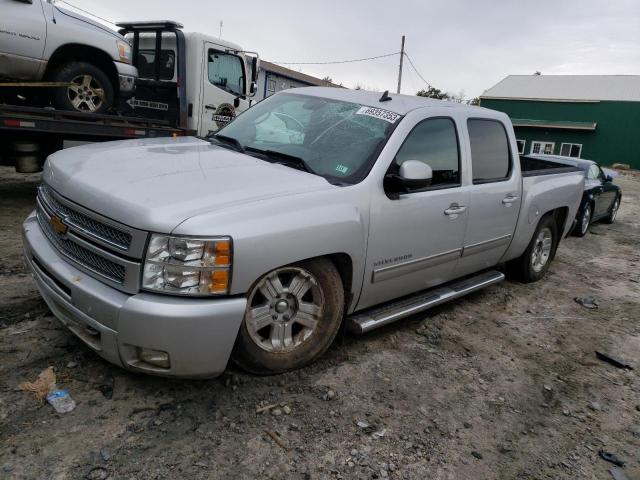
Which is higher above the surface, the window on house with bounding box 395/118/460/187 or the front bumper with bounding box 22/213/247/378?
the window on house with bounding box 395/118/460/187

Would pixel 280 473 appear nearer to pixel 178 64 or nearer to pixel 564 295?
pixel 564 295

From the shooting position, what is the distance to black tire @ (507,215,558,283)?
5301mm

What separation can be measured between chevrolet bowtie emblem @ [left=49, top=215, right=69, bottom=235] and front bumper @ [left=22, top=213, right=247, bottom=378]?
22 centimetres

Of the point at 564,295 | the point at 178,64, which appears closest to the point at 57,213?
the point at 564,295

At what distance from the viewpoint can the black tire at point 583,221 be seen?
30.2 feet

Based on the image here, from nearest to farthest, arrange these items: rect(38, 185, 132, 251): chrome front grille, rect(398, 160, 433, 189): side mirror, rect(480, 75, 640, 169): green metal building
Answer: rect(38, 185, 132, 251): chrome front grille → rect(398, 160, 433, 189): side mirror → rect(480, 75, 640, 169): green metal building

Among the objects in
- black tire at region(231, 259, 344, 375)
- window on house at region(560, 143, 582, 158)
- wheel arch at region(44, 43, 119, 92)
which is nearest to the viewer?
black tire at region(231, 259, 344, 375)

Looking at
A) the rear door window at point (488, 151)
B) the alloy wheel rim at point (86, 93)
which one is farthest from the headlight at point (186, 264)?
the alloy wheel rim at point (86, 93)

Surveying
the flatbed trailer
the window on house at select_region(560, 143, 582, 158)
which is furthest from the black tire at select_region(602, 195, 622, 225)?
the window on house at select_region(560, 143, 582, 158)

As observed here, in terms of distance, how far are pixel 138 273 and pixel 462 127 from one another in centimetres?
282

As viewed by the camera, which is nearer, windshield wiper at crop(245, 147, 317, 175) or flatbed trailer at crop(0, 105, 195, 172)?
windshield wiper at crop(245, 147, 317, 175)

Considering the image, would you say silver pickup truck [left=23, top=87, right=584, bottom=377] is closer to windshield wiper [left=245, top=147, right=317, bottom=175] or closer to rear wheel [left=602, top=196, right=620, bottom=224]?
windshield wiper [left=245, top=147, right=317, bottom=175]

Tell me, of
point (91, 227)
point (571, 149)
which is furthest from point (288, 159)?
point (571, 149)

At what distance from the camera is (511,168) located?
457cm
